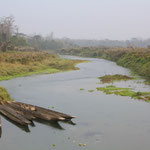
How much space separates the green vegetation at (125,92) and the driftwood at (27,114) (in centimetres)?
1129

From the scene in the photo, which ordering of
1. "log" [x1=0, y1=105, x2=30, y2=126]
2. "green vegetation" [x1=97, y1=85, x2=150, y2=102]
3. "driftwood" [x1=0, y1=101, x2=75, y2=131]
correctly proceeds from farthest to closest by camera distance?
"green vegetation" [x1=97, y1=85, x2=150, y2=102] → "driftwood" [x1=0, y1=101, x2=75, y2=131] → "log" [x1=0, y1=105, x2=30, y2=126]

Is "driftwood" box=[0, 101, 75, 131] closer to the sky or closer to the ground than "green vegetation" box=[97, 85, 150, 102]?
closer to the ground

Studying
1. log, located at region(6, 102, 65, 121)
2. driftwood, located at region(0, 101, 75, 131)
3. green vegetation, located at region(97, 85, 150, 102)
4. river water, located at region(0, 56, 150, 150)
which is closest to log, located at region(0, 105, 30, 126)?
driftwood, located at region(0, 101, 75, 131)

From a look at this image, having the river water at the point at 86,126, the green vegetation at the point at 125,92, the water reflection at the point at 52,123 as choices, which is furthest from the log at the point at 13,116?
the green vegetation at the point at 125,92

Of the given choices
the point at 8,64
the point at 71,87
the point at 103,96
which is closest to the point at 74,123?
the point at 103,96

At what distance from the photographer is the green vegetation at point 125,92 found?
27.3m

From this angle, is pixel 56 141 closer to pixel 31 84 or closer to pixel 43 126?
pixel 43 126

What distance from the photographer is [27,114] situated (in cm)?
2023

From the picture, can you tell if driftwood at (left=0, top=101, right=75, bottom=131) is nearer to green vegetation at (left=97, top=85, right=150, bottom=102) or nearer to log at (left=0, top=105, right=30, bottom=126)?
log at (left=0, top=105, right=30, bottom=126)

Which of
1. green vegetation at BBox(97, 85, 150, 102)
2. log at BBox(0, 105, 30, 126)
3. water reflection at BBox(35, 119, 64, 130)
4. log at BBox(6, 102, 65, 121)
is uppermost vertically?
green vegetation at BBox(97, 85, 150, 102)

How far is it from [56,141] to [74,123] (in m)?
3.38

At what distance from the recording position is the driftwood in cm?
1903

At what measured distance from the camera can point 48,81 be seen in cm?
3853

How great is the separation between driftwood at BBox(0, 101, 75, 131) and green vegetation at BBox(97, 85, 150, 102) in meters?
11.3
